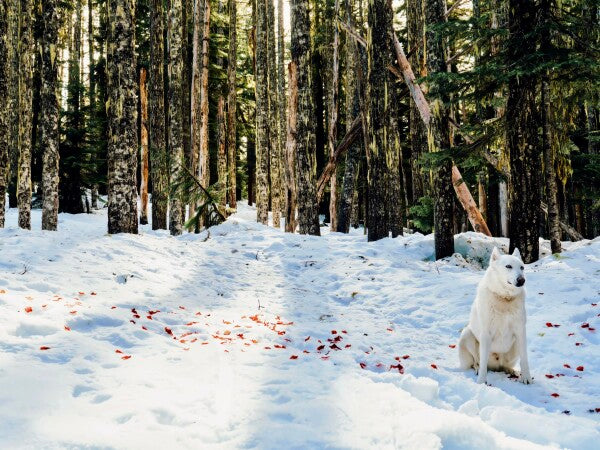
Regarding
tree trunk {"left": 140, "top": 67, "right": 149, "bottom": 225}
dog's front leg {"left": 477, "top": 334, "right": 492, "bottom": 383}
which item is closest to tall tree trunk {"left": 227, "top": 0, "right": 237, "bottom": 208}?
tree trunk {"left": 140, "top": 67, "right": 149, "bottom": 225}

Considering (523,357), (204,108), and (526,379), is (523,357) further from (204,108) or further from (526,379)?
(204,108)

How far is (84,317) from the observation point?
5203 mm

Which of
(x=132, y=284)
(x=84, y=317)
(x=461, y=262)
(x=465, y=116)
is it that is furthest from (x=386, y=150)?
(x=465, y=116)

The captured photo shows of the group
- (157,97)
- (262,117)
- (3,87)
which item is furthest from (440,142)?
(157,97)

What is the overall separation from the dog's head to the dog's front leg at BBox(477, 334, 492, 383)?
2.09 feet

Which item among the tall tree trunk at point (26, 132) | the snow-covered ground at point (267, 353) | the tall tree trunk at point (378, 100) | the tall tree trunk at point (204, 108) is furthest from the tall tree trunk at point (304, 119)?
the tall tree trunk at point (26, 132)

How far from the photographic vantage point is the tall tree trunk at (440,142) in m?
10.1

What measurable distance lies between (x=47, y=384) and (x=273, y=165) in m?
19.9

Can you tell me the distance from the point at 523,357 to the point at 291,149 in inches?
454

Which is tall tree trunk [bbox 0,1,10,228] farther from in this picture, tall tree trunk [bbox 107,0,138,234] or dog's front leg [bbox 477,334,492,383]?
dog's front leg [bbox 477,334,492,383]

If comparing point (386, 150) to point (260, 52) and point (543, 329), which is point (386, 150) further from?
point (260, 52)

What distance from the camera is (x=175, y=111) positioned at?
16047 mm

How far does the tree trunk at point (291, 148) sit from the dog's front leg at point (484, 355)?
963 centimetres

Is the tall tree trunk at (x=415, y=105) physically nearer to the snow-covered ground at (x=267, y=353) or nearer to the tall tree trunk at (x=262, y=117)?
the tall tree trunk at (x=262, y=117)
